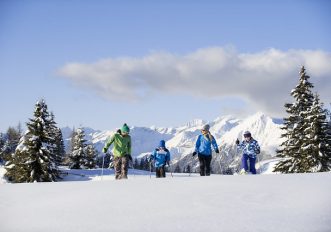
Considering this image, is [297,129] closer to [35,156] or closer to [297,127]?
[297,127]

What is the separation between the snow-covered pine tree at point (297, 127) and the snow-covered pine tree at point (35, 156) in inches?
748

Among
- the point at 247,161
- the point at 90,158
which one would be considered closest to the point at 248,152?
the point at 247,161

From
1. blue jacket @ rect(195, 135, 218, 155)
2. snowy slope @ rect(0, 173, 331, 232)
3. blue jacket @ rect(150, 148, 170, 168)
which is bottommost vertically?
snowy slope @ rect(0, 173, 331, 232)

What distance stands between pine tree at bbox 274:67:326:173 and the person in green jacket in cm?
1903

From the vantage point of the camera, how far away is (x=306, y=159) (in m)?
30.8

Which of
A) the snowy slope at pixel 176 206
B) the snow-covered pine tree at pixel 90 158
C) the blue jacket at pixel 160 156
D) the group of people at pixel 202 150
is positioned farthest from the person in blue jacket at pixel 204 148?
the snow-covered pine tree at pixel 90 158

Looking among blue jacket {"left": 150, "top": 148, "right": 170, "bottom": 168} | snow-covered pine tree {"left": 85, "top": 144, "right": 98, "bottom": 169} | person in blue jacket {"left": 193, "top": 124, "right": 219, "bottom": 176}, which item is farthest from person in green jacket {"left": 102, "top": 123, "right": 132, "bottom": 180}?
snow-covered pine tree {"left": 85, "top": 144, "right": 98, "bottom": 169}

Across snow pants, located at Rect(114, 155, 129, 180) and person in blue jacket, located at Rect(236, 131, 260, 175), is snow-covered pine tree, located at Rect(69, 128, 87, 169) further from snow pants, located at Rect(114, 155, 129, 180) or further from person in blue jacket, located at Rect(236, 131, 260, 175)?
person in blue jacket, located at Rect(236, 131, 260, 175)

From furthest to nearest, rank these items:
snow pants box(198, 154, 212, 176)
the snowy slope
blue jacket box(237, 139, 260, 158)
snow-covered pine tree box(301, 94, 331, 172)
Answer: snow-covered pine tree box(301, 94, 331, 172)
snow pants box(198, 154, 212, 176)
blue jacket box(237, 139, 260, 158)
the snowy slope

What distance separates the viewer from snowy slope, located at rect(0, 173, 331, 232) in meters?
6.45

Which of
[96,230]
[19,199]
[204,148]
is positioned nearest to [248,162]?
[204,148]

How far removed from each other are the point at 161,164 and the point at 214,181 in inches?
277

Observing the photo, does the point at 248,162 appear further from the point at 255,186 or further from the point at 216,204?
the point at 216,204

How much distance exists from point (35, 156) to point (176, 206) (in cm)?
2928
